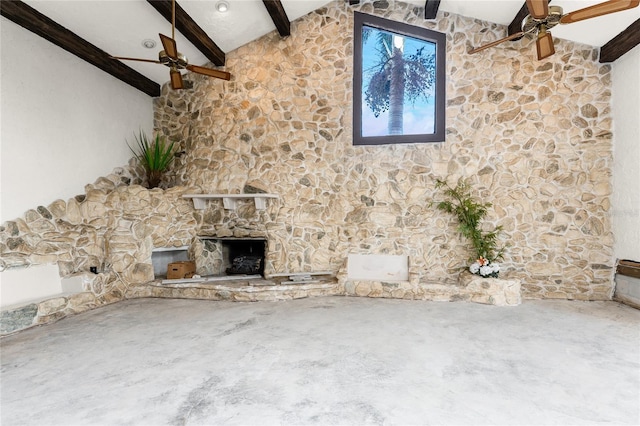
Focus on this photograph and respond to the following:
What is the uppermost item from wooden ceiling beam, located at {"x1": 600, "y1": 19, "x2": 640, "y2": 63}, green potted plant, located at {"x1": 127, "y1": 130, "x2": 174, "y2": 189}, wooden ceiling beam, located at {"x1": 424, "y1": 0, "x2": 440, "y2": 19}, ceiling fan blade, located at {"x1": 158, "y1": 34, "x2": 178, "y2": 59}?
wooden ceiling beam, located at {"x1": 424, "y1": 0, "x2": 440, "y2": 19}

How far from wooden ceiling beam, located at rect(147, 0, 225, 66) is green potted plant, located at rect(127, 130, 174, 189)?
1460 millimetres

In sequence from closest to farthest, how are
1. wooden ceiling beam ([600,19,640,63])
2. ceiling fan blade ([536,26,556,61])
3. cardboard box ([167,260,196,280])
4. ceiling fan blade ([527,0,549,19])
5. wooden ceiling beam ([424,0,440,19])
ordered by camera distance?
1. ceiling fan blade ([527,0,549,19])
2. ceiling fan blade ([536,26,556,61])
3. wooden ceiling beam ([600,19,640,63])
4. wooden ceiling beam ([424,0,440,19])
5. cardboard box ([167,260,196,280])

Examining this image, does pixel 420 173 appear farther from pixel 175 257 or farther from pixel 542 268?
pixel 175 257

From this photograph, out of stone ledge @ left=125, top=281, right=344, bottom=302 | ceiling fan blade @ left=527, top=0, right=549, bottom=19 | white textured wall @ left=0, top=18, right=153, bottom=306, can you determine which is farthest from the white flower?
white textured wall @ left=0, top=18, right=153, bottom=306

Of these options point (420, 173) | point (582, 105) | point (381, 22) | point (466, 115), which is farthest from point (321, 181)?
point (582, 105)

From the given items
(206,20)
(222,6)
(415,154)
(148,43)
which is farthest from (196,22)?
(415,154)

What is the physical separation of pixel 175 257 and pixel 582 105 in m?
6.13

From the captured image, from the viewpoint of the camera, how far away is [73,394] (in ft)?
6.28

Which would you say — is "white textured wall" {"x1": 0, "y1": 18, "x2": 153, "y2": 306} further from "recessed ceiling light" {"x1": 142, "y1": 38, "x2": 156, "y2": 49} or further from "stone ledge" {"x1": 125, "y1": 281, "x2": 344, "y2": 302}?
"stone ledge" {"x1": 125, "y1": 281, "x2": 344, "y2": 302}

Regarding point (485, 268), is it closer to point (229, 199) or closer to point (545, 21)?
point (545, 21)

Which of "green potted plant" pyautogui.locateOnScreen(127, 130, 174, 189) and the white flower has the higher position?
"green potted plant" pyautogui.locateOnScreen(127, 130, 174, 189)

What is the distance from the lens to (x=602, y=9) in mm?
2490

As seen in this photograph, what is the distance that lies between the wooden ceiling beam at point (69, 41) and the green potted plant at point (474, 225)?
183 inches

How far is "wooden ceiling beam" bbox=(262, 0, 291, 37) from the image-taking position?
4137 mm
